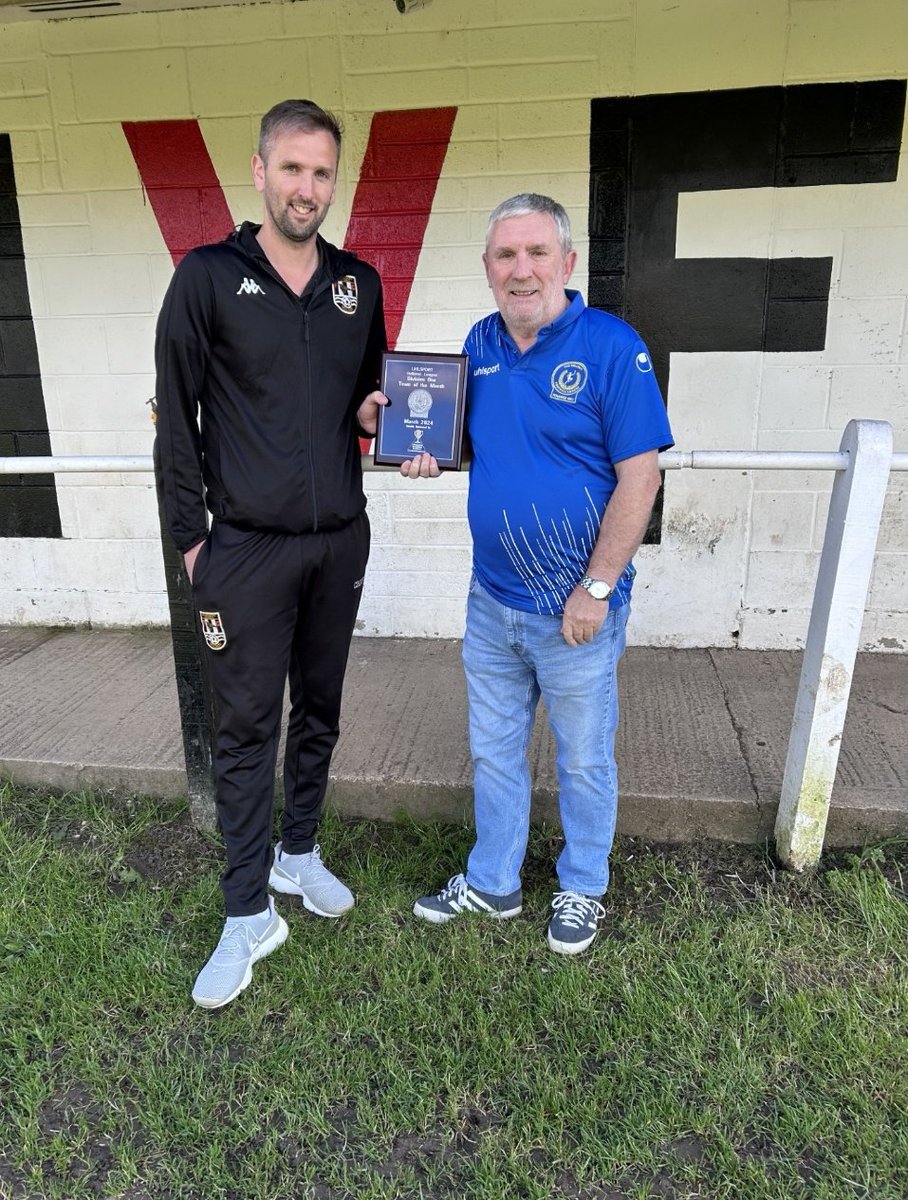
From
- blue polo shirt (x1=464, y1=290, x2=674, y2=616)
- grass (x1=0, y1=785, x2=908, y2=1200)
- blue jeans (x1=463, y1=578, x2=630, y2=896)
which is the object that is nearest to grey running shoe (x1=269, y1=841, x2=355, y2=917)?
grass (x1=0, y1=785, x2=908, y2=1200)

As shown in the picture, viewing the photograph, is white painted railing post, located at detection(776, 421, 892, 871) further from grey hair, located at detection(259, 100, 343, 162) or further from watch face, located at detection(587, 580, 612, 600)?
grey hair, located at detection(259, 100, 343, 162)

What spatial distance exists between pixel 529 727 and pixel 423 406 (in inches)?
35.9

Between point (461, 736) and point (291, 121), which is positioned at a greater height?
point (291, 121)

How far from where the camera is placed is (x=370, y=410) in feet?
7.67

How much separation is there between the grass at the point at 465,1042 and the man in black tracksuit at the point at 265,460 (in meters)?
0.24

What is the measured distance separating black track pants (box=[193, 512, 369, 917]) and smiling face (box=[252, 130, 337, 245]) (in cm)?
72

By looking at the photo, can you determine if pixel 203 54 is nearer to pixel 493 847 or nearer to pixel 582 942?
pixel 493 847

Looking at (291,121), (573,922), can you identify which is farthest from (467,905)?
(291,121)

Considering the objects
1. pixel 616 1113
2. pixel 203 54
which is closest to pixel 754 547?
pixel 616 1113

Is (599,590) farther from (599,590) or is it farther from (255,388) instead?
(255,388)

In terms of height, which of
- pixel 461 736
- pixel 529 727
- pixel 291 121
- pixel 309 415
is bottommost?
pixel 461 736

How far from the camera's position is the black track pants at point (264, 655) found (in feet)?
7.31

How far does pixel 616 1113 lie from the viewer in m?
1.95

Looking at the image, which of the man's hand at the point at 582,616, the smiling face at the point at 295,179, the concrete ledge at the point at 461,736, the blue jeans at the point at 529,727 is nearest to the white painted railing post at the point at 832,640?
the concrete ledge at the point at 461,736
